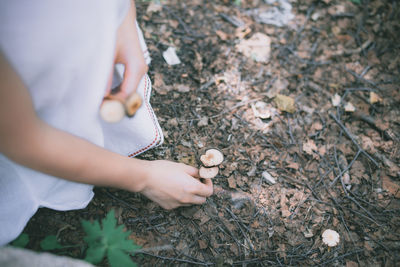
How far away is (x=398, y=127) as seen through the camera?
266cm

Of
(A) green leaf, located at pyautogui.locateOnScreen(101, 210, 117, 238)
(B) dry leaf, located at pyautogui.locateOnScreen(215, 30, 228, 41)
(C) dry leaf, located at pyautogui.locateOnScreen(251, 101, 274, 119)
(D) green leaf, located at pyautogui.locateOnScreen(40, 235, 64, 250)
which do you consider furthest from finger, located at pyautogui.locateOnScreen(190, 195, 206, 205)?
(B) dry leaf, located at pyautogui.locateOnScreen(215, 30, 228, 41)

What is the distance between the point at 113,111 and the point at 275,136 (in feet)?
5.73

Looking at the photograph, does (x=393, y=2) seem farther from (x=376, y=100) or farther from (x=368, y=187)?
(x=368, y=187)

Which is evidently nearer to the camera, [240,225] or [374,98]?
[240,225]

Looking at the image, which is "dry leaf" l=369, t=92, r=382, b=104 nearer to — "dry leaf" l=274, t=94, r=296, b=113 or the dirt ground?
the dirt ground

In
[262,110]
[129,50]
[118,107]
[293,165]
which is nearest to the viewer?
[118,107]

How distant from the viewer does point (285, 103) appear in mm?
2729

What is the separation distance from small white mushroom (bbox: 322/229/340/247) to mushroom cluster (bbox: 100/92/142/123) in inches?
71.2

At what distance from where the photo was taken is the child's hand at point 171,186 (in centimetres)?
155

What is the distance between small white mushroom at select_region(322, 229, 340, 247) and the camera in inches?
81.3

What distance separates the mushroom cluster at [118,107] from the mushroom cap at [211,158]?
744 millimetres

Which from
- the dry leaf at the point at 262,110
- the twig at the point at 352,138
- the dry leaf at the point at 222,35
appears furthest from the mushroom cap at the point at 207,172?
the dry leaf at the point at 222,35

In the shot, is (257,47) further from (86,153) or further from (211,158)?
(86,153)

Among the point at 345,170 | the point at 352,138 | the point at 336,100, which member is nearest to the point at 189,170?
the point at 345,170
